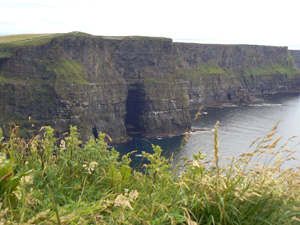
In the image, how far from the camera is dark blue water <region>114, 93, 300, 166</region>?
8056cm

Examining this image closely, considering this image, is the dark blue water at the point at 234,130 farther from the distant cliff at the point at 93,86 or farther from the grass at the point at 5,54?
the grass at the point at 5,54

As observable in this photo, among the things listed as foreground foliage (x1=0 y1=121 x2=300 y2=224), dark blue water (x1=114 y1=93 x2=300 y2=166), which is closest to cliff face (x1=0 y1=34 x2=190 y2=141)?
dark blue water (x1=114 y1=93 x2=300 y2=166)

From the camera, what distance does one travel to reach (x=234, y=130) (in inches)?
4048

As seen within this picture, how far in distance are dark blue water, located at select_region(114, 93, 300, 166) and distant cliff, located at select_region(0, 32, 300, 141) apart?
12.2 meters

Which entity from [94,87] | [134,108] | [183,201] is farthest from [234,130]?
[183,201]

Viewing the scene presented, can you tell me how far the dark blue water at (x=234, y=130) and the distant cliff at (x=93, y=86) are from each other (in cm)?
1222

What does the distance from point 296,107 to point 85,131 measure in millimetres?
Answer: 111653

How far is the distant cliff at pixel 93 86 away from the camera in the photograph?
85981mm

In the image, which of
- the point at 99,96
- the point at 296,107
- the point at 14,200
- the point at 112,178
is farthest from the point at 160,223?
the point at 296,107

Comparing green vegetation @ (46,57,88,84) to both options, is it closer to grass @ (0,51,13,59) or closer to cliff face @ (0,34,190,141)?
cliff face @ (0,34,190,141)

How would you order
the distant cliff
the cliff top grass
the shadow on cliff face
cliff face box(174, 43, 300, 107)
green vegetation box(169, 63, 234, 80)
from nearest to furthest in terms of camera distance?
the distant cliff → the cliff top grass → the shadow on cliff face → cliff face box(174, 43, 300, 107) → green vegetation box(169, 63, 234, 80)

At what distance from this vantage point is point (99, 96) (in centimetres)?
10450

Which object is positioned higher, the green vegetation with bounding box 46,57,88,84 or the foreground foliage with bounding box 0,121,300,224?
the foreground foliage with bounding box 0,121,300,224

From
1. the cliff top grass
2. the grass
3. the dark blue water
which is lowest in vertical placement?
the dark blue water
